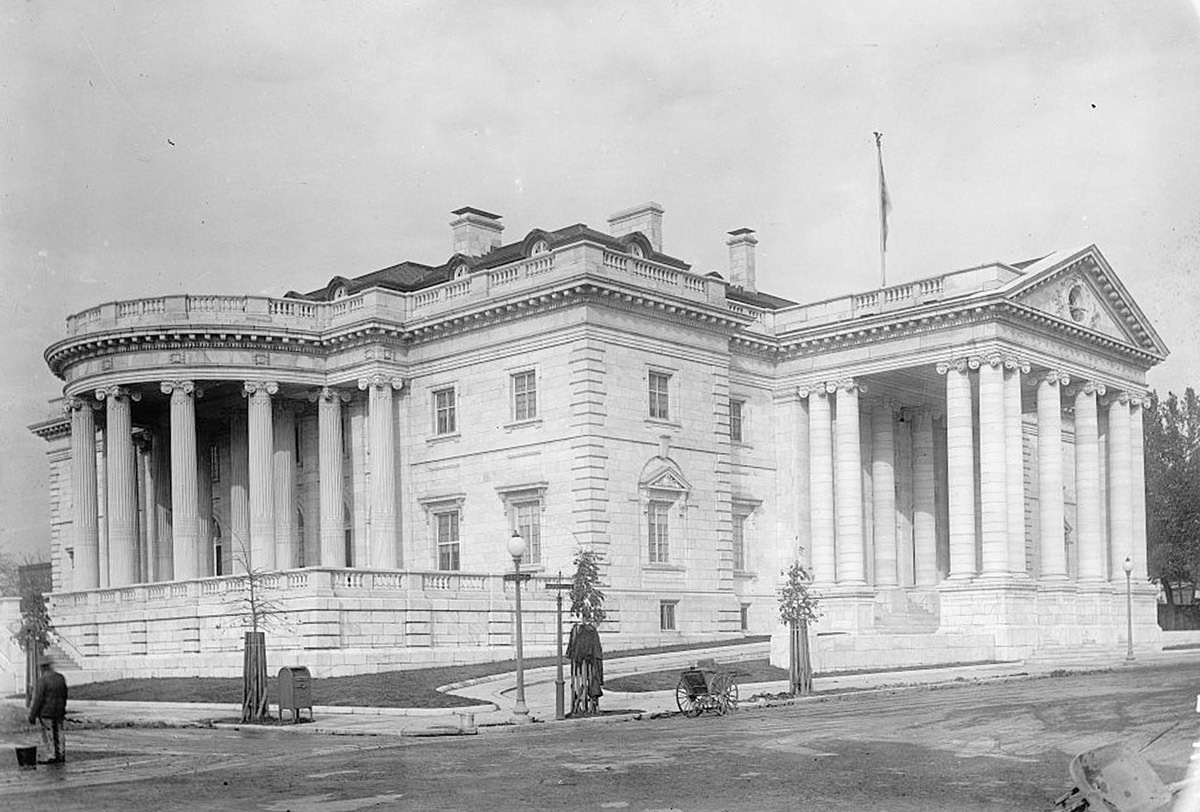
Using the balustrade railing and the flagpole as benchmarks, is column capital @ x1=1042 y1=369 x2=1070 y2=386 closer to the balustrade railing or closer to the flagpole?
the flagpole

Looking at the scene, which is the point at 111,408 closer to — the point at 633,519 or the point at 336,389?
the point at 336,389

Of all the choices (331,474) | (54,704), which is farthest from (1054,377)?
(54,704)

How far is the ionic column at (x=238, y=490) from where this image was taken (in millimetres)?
50719

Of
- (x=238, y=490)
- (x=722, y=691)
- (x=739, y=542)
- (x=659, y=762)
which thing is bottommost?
(x=722, y=691)

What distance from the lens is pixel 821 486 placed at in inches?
1988

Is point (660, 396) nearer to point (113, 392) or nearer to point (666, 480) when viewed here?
point (666, 480)

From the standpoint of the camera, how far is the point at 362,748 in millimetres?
20781

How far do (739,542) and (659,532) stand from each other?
619 centimetres

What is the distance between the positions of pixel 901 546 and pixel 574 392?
17.3 metres

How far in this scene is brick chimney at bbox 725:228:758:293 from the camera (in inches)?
2415

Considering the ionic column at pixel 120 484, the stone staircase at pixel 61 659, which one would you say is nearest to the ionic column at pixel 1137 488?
the ionic column at pixel 120 484

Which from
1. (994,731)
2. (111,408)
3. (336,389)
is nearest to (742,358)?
(336,389)

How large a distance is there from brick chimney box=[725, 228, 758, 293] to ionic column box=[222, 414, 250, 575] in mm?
22166

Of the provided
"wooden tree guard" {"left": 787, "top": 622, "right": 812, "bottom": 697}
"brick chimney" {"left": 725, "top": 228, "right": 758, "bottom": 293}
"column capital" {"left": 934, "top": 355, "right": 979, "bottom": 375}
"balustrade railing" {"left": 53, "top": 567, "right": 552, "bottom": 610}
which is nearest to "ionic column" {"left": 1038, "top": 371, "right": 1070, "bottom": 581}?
"column capital" {"left": 934, "top": 355, "right": 979, "bottom": 375}
